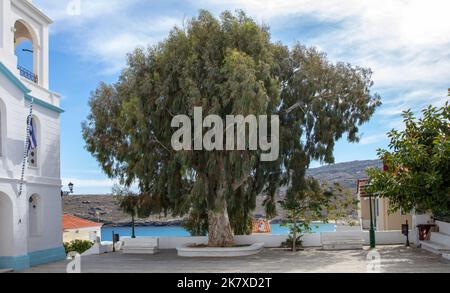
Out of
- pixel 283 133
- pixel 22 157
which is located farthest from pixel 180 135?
pixel 22 157

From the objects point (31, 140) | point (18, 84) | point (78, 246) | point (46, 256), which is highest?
point (18, 84)

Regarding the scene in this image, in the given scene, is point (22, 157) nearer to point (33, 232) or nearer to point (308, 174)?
point (33, 232)

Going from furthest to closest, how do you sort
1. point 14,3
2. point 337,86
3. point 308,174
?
point 308,174 → point 337,86 → point 14,3

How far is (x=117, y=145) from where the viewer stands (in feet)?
79.7

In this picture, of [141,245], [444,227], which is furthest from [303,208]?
[141,245]

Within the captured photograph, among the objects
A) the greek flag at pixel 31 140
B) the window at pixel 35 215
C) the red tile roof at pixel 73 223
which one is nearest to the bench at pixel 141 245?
the window at pixel 35 215

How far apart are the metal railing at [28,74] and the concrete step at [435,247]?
16.7 metres

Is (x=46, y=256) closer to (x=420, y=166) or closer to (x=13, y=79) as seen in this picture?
(x=13, y=79)

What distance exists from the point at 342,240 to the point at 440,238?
3688 millimetres

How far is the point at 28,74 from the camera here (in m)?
21.9

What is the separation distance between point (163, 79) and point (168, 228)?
9166 cm

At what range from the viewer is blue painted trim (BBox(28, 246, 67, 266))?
20319 mm

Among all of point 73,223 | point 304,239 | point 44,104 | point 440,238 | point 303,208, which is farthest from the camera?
point 73,223

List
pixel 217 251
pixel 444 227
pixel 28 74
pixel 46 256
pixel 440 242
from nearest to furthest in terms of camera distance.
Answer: pixel 440 242
pixel 217 251
pixel 46 256
pixel 444 227
pixel 28 74
